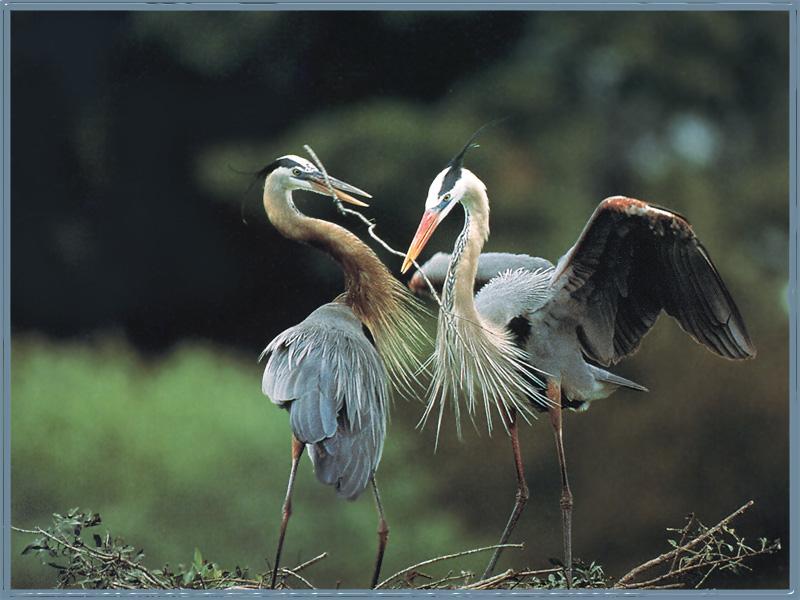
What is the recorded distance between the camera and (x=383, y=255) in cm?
433

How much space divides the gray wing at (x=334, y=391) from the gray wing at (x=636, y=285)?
596mm

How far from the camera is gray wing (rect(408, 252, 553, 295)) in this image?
4086mm

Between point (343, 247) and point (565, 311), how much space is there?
0.73m

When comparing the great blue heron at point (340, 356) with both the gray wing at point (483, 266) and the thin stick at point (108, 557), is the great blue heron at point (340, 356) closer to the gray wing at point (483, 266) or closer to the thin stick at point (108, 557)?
the gray wing at point (483, 266)

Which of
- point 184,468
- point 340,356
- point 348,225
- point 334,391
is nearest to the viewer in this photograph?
point 334,391

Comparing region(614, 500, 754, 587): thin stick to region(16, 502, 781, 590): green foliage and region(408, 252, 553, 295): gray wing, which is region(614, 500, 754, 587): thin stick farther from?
region(408, 252, 553, 295): gray wing

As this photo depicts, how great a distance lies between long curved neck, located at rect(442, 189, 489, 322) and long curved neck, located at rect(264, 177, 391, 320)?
1.07ft

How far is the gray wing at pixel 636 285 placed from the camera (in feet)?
12.0

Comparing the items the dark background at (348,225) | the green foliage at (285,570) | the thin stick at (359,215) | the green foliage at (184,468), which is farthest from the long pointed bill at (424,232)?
the green foliage at (285,570)

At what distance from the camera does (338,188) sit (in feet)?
13.4

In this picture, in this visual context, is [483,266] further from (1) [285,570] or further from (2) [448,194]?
(1) [285,570]

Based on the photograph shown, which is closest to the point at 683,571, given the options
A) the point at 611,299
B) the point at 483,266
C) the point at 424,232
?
the point at 611,299

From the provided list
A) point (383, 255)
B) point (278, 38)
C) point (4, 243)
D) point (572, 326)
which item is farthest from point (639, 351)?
point (4, 243)
